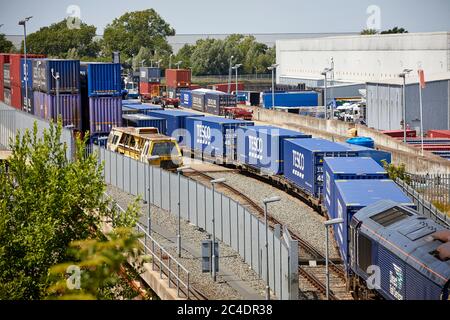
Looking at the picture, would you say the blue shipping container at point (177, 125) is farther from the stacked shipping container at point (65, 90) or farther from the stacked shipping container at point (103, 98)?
the stacked shipping container at point (65, 90)

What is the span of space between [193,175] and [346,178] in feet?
63.3

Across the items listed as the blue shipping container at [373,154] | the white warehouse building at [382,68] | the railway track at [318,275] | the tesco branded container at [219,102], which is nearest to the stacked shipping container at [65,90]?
the blue shipping container at [373,154]

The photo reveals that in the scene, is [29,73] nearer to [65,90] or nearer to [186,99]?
[65,90]

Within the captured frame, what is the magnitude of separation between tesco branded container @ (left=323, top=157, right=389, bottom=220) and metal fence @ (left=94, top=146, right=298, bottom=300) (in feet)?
8.53

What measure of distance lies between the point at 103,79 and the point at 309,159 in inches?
760

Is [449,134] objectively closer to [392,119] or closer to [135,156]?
[392,119]

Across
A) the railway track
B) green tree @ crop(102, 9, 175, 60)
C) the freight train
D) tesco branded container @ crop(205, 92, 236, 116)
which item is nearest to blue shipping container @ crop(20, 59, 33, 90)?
the freight train

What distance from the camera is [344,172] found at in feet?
93.4

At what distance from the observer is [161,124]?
183 ft

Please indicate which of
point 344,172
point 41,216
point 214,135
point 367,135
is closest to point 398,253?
point 41,216

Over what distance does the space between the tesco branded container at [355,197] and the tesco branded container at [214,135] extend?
76.4 feet

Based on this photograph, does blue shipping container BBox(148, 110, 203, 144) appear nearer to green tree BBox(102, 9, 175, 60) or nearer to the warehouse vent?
the warehouse vent
